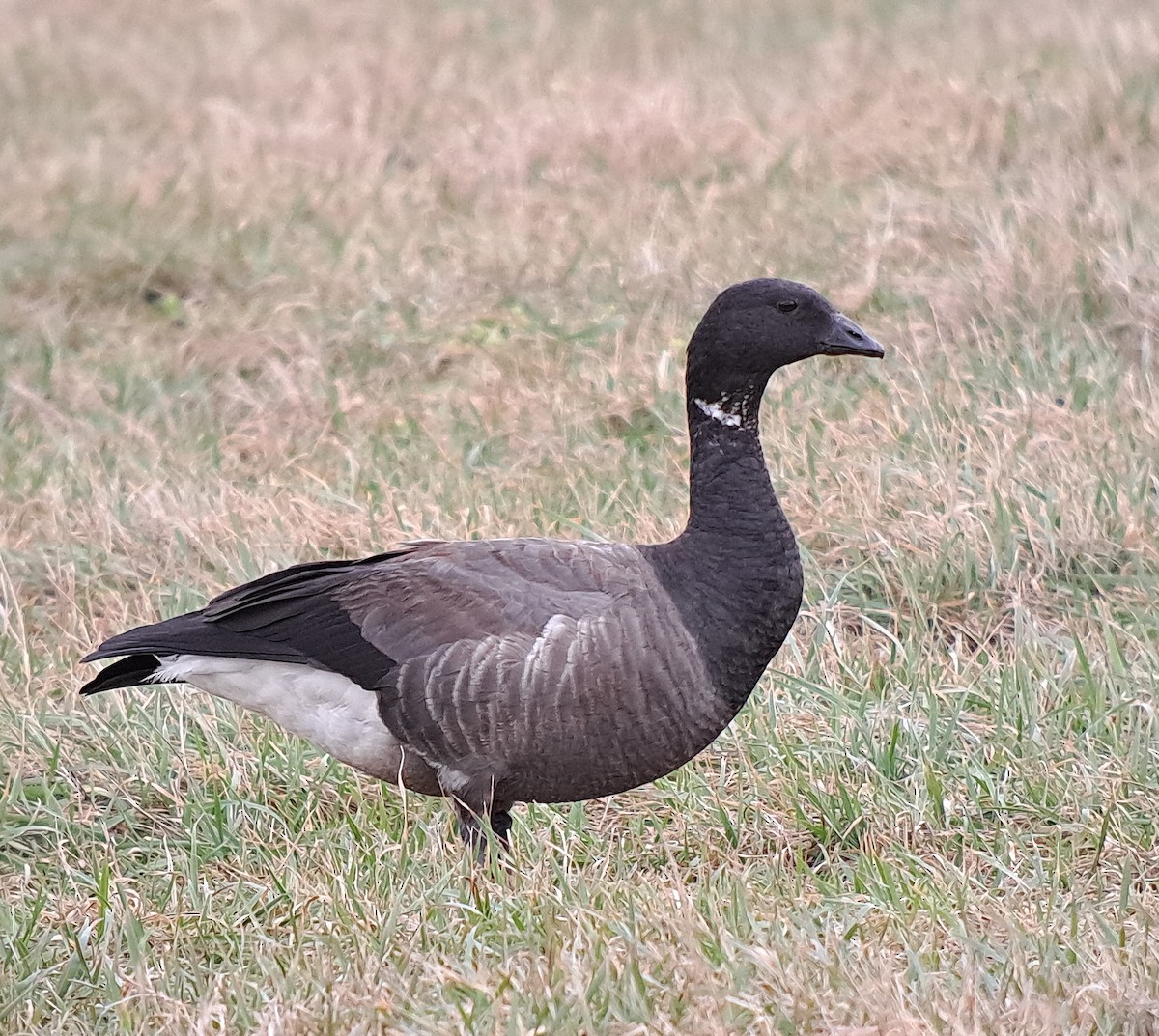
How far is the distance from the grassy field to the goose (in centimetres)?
26

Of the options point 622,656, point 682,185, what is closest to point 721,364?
point 622,656

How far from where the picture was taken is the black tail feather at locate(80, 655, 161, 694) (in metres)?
4.34

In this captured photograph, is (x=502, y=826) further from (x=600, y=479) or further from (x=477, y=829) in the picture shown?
(x=600, y=479)

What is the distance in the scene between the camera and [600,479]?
6.28 meters

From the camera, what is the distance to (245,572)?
5598 mm

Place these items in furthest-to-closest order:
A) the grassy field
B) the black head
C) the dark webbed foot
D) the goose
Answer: the black head < the dark webbed foot < the goose < the grassy field

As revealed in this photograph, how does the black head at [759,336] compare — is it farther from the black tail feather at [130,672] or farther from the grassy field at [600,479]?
the black tail feather at [130,672]

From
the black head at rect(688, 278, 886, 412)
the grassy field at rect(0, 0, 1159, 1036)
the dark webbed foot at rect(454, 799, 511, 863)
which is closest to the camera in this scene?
the grassy field at rect(0, 0, 1159, 1036)

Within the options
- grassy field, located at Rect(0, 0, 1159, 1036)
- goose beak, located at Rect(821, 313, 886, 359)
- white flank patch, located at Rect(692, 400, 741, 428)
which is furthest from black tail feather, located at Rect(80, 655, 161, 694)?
goose beak, located at Rect(821, 313, 886, 359)

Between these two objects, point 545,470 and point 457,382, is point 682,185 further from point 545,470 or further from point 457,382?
point 545,470

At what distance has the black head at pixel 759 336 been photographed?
4.34 meters

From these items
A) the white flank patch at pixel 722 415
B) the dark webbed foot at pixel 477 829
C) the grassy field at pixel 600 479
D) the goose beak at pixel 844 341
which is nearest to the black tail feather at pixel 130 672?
the grassy field at pixel 600 479

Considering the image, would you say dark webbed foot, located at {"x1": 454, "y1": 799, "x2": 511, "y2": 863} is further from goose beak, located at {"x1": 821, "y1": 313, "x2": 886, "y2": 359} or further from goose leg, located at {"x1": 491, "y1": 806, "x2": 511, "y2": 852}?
goose beak, located at {"x1": 821, "y1": 313, "x2": 886, "y2": 359}

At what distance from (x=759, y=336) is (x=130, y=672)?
180cm
